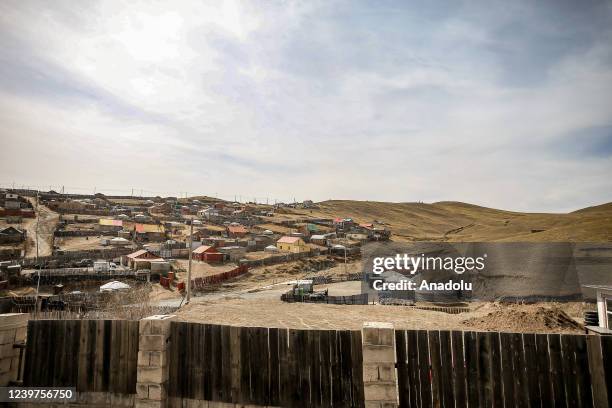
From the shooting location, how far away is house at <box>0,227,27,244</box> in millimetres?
63875

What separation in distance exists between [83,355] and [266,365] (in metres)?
4.10

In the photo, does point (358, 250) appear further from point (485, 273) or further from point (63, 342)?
point (63, 342)

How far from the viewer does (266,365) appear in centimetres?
736

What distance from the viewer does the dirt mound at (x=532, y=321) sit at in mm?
21406

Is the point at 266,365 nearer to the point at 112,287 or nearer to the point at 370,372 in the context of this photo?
the point at 370,372

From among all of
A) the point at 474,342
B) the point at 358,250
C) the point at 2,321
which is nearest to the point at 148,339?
the point at 2,321

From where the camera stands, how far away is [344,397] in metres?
7.01

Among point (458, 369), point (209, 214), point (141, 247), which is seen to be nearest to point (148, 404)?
point (458, 369)

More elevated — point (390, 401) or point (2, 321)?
point (2, 321)

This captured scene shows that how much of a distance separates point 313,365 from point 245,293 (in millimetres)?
38185

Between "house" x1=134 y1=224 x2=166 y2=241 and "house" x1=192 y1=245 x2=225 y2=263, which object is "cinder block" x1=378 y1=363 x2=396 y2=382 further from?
"house" x1=134 y1=224 x2=166 y2=241

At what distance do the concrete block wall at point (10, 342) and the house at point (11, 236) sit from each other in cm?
7265

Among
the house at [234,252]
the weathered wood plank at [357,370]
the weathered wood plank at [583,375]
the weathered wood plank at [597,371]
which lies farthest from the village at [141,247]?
the weathered wood plank at [597,371]

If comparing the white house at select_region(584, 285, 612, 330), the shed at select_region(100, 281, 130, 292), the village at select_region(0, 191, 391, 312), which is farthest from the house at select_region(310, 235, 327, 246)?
the white house at select_region(584, 285, 612, 330)
